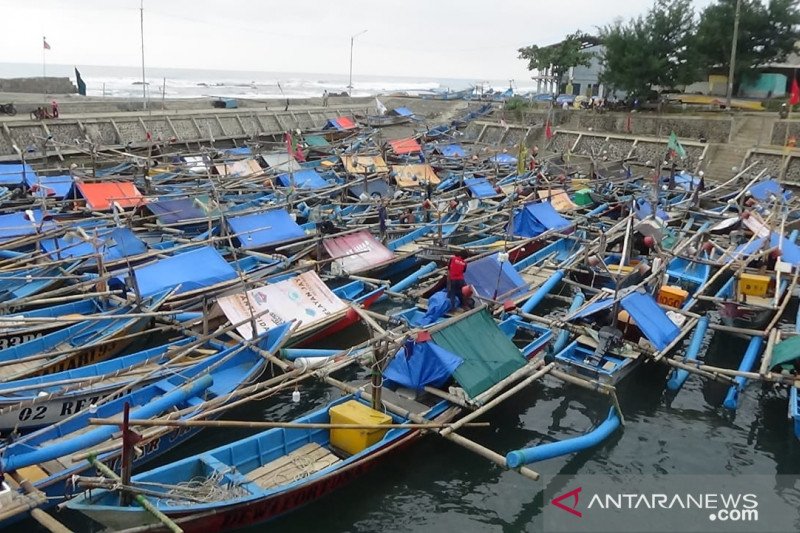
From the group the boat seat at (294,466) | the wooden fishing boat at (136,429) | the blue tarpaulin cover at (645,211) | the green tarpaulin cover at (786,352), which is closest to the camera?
the wooden fishing boat at (136,429)

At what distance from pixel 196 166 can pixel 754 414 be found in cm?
2780

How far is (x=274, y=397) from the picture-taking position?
1625 cm

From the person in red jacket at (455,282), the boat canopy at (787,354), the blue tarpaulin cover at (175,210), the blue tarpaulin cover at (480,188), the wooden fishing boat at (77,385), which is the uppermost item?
the blue tarpaulin cover at (480,188)

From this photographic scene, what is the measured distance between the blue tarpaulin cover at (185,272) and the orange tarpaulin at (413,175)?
719 inches

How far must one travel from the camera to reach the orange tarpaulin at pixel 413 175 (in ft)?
116

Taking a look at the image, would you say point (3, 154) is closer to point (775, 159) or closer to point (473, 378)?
point (473, 378)

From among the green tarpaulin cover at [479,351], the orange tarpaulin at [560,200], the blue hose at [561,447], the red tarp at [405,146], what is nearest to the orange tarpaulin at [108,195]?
the green tarpaulin cover at [479,351]

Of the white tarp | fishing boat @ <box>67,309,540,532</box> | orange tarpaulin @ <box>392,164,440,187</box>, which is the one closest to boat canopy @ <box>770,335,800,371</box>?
fishing boat @ <box>67,309,540,532</box>

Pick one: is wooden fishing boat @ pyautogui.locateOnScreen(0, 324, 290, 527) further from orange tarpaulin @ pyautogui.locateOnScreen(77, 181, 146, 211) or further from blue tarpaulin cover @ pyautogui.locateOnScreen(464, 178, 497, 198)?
blue tarpaulin cover @ pyautogui.locateOnScreen(464, 178, 497, 198)

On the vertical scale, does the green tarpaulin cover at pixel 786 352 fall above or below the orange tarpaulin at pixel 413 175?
below

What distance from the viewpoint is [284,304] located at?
17188 millimetres

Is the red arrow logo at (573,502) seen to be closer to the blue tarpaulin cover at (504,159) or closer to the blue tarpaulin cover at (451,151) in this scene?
the blue tarpaulin cover at (504,159)

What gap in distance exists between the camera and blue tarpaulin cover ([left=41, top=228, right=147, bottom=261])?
20.5 meters

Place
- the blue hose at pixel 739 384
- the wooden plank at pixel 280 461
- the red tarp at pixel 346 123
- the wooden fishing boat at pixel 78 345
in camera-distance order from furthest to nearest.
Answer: the red tarp at pixel 346 123, the blue hose at pixel 739 384, the wooden fishing boat at pixel 78 345, the wooden plank at pixel 280 461
